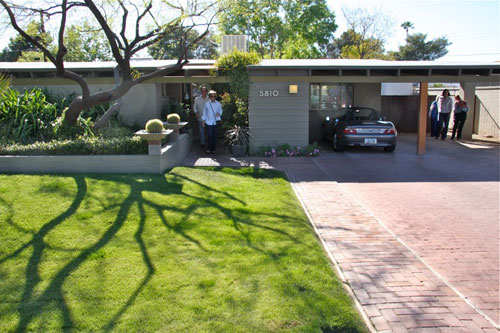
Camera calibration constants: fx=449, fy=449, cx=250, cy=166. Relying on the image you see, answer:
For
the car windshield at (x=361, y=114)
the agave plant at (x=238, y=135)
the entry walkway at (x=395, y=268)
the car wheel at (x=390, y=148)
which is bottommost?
Result: the entry walkway at (x=395, y=268)

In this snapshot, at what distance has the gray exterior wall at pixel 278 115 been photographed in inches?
516

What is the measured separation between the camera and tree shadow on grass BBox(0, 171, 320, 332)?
3684 mm

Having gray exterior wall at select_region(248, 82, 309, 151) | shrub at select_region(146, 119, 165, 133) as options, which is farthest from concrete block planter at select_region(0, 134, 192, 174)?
gray exterior wall at select_region(248, 82, 309, 151)

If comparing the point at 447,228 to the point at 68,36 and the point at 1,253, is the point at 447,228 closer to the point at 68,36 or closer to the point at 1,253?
the point at 1,253

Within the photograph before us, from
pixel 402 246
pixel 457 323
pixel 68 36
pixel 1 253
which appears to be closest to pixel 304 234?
pixel 402 246

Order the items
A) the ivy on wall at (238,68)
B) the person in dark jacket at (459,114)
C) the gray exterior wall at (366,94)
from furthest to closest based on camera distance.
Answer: the gray exterior wall at (366,94), the person in dark jacket at (459,114), the ivy on wall at (238,68)

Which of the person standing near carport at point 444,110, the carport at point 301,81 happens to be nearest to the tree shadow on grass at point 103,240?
the carport at point 301,81

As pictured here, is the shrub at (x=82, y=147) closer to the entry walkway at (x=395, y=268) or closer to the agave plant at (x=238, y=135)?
the entry walkway at (x=395, y=268)

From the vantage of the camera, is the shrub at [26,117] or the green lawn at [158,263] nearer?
the green lawn at [158,263]

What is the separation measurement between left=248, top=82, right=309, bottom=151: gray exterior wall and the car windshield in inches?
72.6

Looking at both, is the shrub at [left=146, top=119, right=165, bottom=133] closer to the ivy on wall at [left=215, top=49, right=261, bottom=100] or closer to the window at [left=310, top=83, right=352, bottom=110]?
the ivy on wall at [left=215, top=49, right=261, bottom=100]

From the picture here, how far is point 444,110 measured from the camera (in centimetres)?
1700

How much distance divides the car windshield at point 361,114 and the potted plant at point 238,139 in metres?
3.49

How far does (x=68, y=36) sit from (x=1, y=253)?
11238 millimetres
